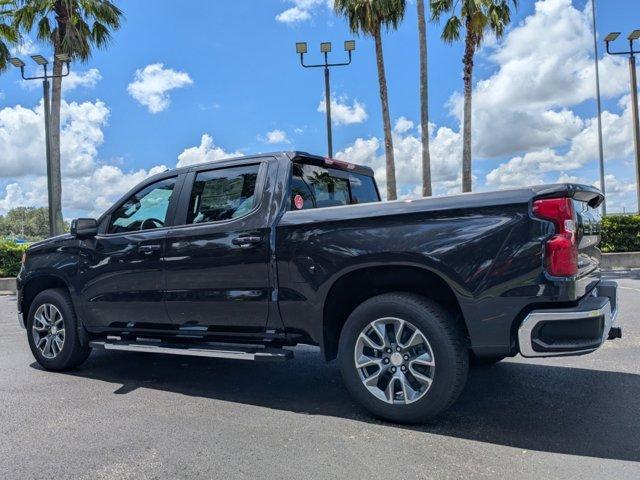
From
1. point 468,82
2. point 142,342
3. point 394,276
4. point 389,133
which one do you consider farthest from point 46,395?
point 468,82

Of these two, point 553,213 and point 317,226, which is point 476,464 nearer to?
point 553,213

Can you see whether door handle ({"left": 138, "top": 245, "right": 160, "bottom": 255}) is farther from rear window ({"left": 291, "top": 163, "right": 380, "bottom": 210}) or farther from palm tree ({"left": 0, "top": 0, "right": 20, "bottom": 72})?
palm tree ({"left": 0, "top": 0, "right": 20, "bottom": 72})

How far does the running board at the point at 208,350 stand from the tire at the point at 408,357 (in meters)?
0.52

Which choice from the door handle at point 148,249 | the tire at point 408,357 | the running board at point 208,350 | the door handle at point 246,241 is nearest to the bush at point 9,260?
the running board at point 208,350

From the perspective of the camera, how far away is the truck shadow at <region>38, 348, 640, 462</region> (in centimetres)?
341

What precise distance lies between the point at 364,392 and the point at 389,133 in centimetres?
1541

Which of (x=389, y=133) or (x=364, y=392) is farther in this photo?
(x=389, y=133)

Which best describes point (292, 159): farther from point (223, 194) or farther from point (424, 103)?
point (424, 103)

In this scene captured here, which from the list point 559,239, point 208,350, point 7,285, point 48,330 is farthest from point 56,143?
point 559,239

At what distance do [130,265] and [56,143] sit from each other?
46.8 feet

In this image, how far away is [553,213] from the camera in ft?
10.2

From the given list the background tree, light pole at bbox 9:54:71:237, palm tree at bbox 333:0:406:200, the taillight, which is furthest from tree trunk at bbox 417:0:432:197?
the background tree

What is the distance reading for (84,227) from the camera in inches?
198

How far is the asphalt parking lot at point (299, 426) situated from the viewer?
3.05 m
